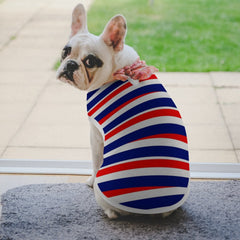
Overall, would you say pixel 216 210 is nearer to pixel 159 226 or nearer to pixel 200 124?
pixel 159 226

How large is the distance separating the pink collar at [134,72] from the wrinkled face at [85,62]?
33mm

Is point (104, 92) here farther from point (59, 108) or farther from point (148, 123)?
point (59, 108)

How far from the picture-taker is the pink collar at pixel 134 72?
126 cm

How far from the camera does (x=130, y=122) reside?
1260mm

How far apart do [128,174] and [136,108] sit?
0.20 metres

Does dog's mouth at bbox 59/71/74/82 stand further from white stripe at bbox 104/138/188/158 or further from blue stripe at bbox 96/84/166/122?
white stripe at bbox 104/138/188/158

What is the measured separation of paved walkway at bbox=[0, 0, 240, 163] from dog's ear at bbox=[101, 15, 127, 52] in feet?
2.40

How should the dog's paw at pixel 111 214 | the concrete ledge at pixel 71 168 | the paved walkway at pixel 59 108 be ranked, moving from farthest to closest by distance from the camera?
the paved walkway at pixel 59 108 → the concrete ledge at pixel 71 168 → the dog's paw at pixel 111 214

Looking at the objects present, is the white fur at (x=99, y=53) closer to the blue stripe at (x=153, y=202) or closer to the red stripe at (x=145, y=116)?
the red stripe at (x=145, y=116)

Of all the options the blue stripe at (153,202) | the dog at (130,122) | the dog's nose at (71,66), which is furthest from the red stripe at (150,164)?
the dog's nose at (71,66)

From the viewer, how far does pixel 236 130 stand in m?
2.09

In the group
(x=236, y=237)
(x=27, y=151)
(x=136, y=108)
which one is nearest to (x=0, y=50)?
(x=27, y=151)

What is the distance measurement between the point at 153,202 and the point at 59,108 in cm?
124

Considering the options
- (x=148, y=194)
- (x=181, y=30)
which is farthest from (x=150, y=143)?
(x=181, y=30)
